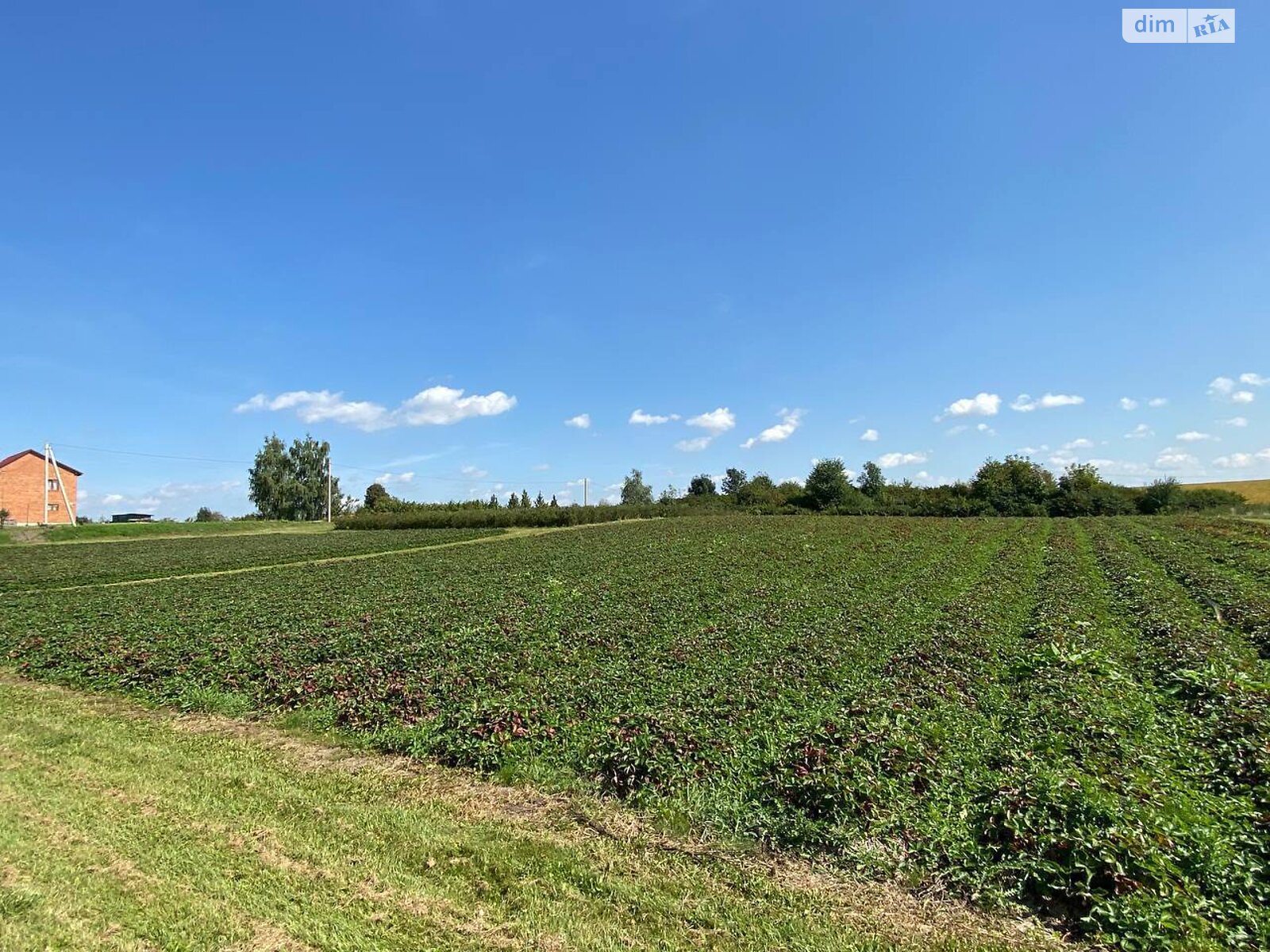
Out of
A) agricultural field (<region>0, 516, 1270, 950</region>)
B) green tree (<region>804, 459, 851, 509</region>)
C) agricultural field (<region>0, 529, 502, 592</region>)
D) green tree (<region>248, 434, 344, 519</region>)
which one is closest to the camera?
agricultural field (<region>0, 516, 1270, 950</region>)

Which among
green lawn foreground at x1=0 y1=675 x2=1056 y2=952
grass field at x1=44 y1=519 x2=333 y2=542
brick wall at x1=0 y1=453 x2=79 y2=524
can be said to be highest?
brick wall at x1=0 y1=453 x2=79 y2=524

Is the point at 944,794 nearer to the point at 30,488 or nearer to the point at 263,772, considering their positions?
the point at 263,772

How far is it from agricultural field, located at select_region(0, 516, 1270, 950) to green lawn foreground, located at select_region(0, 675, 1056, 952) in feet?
1.57

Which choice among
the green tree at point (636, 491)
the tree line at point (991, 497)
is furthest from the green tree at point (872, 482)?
the green tree at point (636, 491)

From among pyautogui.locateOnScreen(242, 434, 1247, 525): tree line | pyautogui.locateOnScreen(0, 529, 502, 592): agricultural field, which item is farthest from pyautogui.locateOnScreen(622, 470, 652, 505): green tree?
pyautogui.locateOnScreen(0, 529, 502, 592): agricultural field

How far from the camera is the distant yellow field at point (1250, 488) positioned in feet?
231

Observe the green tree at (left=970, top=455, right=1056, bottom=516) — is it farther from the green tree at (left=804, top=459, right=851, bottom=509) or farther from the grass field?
the grass field

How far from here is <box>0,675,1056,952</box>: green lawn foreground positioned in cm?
365

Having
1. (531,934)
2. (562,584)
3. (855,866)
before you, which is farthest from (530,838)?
(562,584)

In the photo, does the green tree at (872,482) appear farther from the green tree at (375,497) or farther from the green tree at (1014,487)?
the green tree at (375,497)

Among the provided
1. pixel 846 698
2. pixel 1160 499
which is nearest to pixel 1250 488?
pixel 1160 499

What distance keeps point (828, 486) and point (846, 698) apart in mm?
76492

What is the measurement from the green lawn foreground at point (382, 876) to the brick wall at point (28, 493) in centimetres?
8843

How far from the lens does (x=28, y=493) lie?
70625 millimetres
